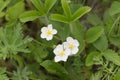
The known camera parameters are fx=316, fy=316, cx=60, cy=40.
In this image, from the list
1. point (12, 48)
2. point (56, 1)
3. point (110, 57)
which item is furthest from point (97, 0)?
point (12, 48)

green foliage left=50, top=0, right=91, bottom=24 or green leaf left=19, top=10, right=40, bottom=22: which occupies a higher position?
green leaf left=19, top=10, right=40, bottom=22

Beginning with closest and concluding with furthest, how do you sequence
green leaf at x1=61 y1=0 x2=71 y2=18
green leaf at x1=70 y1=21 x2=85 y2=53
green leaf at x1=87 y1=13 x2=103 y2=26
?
green leaf at x1=61 y1=0 x2=71 y2=18 → green leaf at x1=70 y1=21 x2=85 y2=53 → green leaf at x1=87 y1=13 x2=103 y2=26

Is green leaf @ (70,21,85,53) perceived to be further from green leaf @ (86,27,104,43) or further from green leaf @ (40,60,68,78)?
green leaf @ (40,60,68,78)

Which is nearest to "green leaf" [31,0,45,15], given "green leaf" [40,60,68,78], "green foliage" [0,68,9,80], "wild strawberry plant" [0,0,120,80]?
"wild strawberry plant" [0,0,120,80]

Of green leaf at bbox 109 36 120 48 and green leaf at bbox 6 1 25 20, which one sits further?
green leaf at bbox 6 1 25 20

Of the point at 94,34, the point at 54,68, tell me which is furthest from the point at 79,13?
the point at 54,68

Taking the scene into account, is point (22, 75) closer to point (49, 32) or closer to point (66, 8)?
point (49, 32)

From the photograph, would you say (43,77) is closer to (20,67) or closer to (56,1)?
(20,67)

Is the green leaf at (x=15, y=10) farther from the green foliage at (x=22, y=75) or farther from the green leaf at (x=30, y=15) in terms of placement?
the green foliage at (x=22, y=75)
